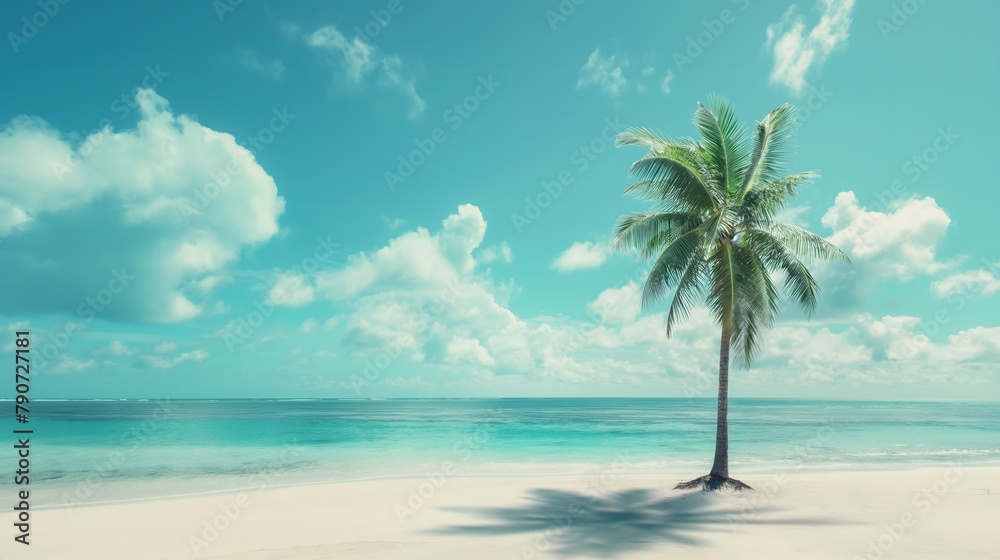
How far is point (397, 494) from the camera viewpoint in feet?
41.5

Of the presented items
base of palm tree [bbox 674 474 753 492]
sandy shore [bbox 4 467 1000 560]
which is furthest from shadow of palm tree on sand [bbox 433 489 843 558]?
base of palm tree [bbox 674 474 753 492]

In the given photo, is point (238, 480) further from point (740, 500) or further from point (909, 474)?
point (909, 474)

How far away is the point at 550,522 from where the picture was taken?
30.6 ft

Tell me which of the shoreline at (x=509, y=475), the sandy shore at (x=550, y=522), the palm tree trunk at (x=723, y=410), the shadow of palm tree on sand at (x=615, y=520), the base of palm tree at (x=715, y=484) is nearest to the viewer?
the sandy shore at (x=550, y=522)

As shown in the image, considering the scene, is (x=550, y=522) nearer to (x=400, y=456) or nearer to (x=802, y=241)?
(x=802, y=241)

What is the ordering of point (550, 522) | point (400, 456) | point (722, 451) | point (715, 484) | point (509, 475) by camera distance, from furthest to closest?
1. point (400, 456)
2. point (509, 475)
3. point (722, 451)
4. point (715, 484)
5. point (550, 522)

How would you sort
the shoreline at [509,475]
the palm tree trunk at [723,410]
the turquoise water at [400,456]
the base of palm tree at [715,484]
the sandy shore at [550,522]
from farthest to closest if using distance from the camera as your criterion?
the turquoise water at [400,456] < the shoreline at [509,475] < the palm tree trunk at [723,410] < the base of palm tree at [715,484] < the sandy shore at [550,522]

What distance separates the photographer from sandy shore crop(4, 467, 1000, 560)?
7.61 metres

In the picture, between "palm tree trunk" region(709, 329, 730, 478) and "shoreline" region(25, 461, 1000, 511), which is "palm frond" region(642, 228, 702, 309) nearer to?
"palm tree trunk" region(709, 329, 730, 478)

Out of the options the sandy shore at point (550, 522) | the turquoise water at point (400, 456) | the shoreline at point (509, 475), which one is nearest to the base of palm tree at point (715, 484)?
the sandy shore at point (550, 522)

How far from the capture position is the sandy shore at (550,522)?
300 inches

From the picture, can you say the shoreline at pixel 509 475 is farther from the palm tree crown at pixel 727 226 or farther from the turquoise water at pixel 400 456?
the palm tree crown at pixel 727 226

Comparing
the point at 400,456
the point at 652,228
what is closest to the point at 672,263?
the point at 652,228

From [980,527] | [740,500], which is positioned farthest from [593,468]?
[980,527]
